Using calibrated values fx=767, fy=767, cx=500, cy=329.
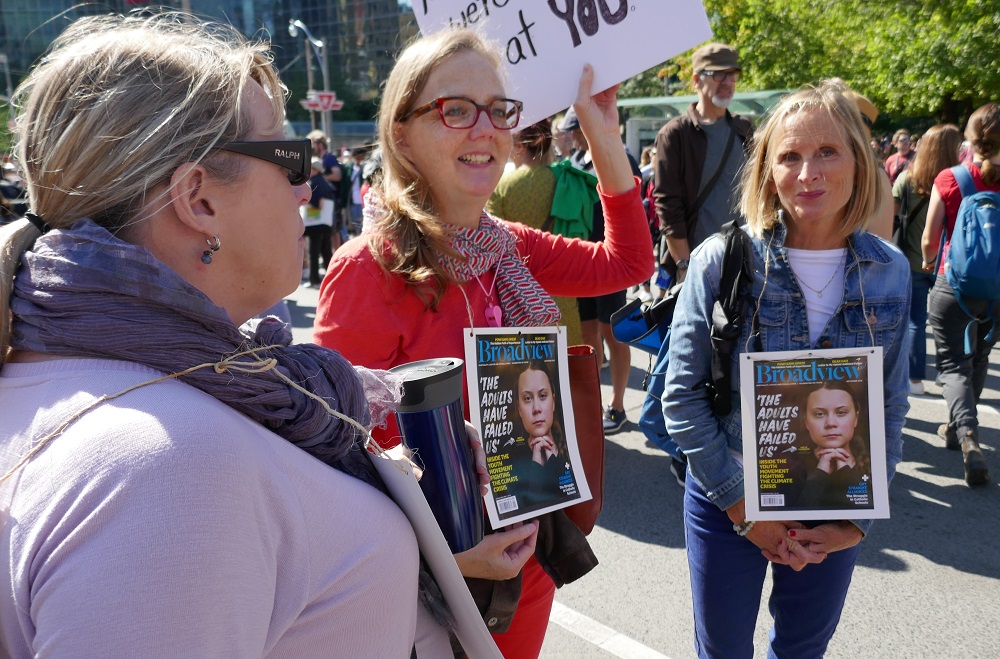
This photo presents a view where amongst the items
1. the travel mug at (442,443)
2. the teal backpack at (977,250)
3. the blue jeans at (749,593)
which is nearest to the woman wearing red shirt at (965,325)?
the teal backpack at (977,250)

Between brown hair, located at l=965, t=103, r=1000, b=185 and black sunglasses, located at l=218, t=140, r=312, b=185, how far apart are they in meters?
4.30

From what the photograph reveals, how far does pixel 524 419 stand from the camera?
1.64 metres

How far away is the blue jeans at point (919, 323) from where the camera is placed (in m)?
5.41

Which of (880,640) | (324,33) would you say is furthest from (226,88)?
(324,33)

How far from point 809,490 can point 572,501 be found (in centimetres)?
62

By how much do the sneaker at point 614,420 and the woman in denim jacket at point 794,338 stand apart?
9.58ft

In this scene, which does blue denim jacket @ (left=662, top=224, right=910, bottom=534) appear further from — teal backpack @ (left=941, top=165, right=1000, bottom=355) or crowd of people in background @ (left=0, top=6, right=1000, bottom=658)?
teal backpack @ (left=941, top=165, right=1000, bottom=355)

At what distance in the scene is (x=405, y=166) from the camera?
173 centimetres

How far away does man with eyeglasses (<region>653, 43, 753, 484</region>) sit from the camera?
474cm

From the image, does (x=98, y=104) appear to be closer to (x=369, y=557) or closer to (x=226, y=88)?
(x=226, y=88)

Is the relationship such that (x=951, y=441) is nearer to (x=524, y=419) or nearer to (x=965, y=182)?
(x=965, y=182)

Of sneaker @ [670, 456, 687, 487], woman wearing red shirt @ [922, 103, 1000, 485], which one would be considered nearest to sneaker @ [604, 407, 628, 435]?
sneaker @ [670, 456, 687, 487]

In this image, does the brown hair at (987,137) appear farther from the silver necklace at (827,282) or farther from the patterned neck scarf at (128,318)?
the patterned neck scarf at (128,318)

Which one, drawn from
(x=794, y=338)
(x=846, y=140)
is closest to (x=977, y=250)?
(x=846, y=140)
